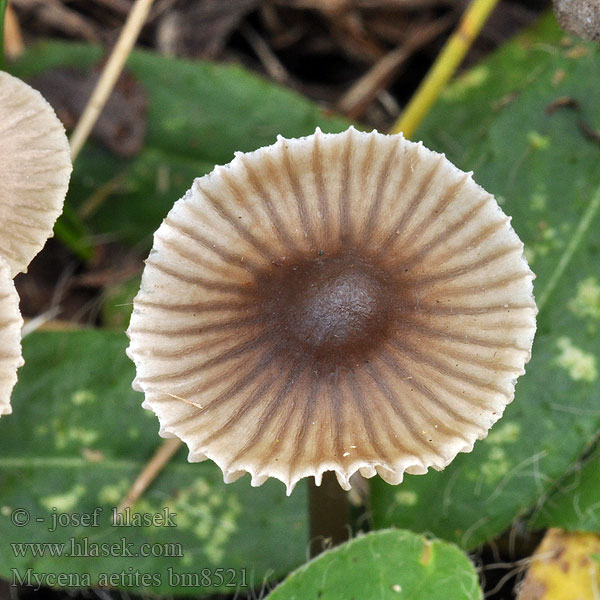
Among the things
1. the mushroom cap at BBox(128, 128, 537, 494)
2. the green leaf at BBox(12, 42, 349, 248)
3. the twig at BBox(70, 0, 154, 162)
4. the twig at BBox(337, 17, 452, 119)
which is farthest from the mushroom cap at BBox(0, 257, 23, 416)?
the twig at BBox(337, 17, 452, 119)

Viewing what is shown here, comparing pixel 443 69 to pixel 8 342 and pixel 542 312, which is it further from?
pixel 8 342

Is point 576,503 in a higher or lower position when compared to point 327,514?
higher

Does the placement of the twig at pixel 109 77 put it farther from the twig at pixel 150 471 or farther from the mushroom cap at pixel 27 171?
the twig at pixel 150 471

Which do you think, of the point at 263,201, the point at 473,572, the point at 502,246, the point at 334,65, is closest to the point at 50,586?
the point at 473,572

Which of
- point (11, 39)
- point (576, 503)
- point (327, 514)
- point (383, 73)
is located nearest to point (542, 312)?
point (576, 503)

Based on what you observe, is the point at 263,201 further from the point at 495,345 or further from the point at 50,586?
the point at 50,586

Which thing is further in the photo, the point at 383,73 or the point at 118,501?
the point at 383,73
